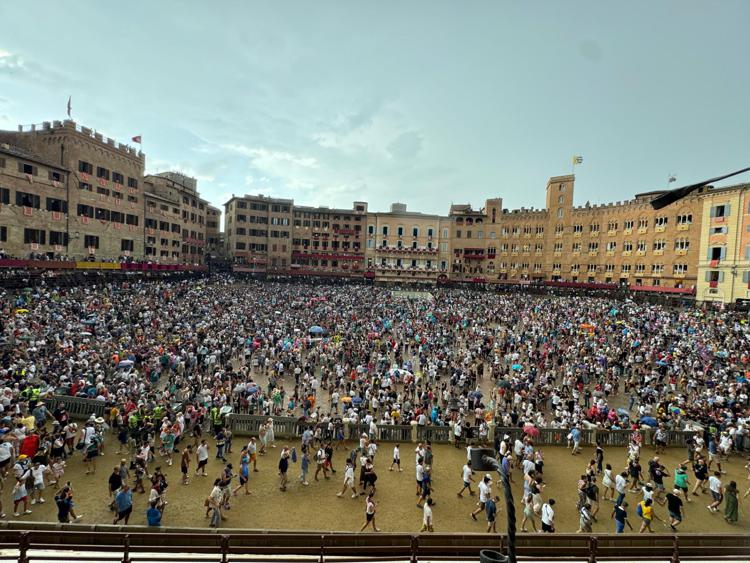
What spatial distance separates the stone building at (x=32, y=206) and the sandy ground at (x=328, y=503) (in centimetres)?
3370

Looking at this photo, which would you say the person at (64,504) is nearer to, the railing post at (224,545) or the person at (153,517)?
the person at (153,517)

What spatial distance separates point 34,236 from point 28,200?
3.53m

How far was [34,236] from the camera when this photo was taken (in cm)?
3791

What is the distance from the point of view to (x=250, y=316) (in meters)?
34.7

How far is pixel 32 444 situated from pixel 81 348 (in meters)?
10.9

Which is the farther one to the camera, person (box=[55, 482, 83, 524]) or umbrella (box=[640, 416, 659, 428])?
umbrella (box=[640, 416, 659, 428])

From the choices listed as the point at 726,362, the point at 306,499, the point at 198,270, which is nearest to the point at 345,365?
the point at 306,499

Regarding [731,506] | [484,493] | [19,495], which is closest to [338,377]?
[484,493]

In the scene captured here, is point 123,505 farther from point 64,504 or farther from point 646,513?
point 646,513

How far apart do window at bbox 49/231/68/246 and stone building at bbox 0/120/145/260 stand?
1.03 feet

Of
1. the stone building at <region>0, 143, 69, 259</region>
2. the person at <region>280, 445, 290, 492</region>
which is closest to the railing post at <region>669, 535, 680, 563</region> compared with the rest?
the person at <region>280, 445, 290, 492</region>

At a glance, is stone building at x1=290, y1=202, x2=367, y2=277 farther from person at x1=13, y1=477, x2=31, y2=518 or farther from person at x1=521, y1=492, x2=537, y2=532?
person at x1=13, y1=477, x2=31, y2=518

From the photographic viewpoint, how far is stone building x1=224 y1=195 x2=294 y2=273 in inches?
2852

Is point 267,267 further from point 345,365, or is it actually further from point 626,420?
point 626,420
